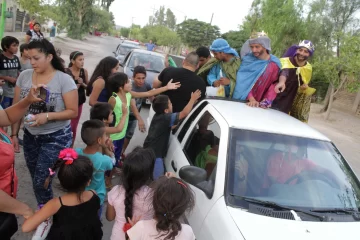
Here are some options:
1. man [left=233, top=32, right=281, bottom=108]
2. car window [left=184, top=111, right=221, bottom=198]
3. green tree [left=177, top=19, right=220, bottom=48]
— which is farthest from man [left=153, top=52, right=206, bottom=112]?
green tree [left=177, top=19, right=220, bottom=48]

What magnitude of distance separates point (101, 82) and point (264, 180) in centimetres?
239

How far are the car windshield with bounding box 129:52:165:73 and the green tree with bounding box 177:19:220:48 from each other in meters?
28.3

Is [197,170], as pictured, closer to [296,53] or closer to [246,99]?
[246,99]

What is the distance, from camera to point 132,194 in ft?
7.12

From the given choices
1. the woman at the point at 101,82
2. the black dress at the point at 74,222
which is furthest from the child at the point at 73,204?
the woman at the point at 101,82

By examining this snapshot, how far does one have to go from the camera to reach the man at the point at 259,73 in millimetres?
3938

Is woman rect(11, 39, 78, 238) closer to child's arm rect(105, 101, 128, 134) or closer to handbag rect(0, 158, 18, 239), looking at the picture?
child's arm rect(105, 101, 128, 134)

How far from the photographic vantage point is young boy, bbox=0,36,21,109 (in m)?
4.73

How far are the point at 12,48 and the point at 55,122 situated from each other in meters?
2.57

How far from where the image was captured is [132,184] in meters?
2.21

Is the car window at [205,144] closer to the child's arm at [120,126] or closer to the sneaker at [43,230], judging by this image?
the child's arm at [120,126]

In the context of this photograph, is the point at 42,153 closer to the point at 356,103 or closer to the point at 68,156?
the point at 68,156

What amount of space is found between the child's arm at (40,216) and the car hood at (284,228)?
112 centimetres

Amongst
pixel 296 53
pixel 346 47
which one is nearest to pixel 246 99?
pixel 296 53
